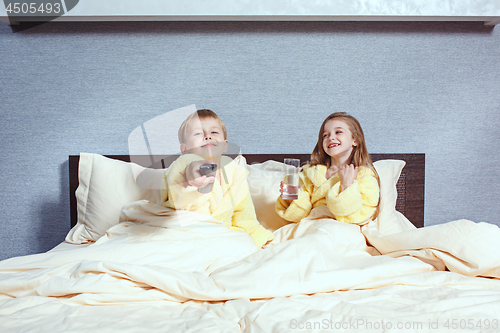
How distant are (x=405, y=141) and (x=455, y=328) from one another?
53.3 inches

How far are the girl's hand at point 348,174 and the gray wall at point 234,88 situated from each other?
456 mm

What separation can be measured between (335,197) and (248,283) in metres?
0.59

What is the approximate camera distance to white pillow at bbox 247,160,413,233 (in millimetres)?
1400

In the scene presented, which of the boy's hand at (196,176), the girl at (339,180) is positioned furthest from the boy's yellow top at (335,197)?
the boy's hand at (196,176)

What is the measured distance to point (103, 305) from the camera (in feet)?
2.39

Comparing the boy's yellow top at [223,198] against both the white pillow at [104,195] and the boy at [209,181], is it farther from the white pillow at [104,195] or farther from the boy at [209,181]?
the white pillow at [104,195]

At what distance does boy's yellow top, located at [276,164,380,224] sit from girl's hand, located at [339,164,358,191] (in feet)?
0.06

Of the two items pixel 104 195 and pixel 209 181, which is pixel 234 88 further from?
pixel 209 181

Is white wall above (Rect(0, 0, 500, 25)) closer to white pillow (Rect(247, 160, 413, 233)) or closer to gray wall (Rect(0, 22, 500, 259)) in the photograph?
gray wall (Rect(0, 22, 500, 259))

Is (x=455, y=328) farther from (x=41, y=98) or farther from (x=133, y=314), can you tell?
(x=41, y=98)

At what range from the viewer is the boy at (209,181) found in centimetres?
98

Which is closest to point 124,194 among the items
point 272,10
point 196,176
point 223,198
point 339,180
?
point 223,198

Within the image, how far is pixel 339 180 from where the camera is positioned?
1361mm

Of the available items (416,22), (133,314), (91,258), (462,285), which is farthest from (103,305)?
(416,22)
